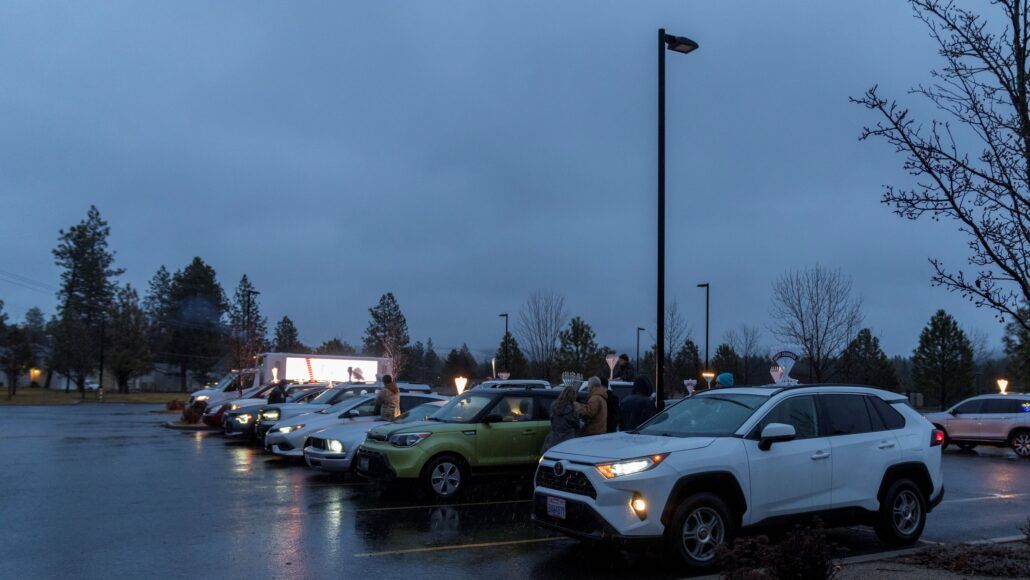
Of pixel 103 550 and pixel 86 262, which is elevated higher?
pixel 86 262

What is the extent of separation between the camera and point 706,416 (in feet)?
28.6

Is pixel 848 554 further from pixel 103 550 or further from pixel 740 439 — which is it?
pixel 103 550

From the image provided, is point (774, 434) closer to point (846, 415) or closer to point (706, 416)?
point (706, 416)

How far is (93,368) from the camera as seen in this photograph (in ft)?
228

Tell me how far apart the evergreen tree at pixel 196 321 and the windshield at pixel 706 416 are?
88.0 metres

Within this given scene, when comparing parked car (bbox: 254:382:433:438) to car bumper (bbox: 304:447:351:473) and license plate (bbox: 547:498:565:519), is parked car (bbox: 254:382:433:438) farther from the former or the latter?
license plate (bbox: 547:498:565:519)

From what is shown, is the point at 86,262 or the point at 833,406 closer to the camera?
the point at 833,406

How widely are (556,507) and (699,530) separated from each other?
1.39 meters

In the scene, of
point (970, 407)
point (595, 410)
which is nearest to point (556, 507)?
point (595, 410)

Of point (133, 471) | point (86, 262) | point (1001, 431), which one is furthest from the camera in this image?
point (86, 262)

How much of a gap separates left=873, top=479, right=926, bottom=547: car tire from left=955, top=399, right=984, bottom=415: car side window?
16.0m

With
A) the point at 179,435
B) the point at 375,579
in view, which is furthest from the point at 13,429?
the point at 375,579

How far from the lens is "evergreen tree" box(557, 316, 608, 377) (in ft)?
144

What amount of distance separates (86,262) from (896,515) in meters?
92.6
